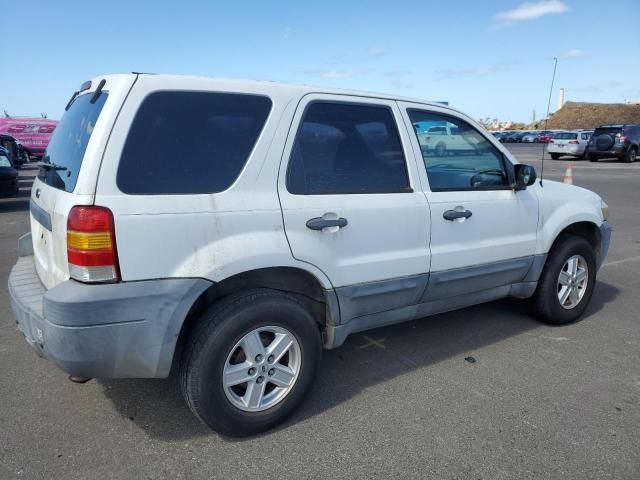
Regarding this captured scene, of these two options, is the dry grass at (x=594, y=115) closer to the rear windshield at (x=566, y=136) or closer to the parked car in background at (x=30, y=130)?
the rear windshield at (x=566, y=136)

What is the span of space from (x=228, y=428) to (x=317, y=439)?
0.47 meters

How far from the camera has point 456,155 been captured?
3.68m

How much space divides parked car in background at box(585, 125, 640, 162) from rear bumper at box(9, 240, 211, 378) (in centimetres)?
2519

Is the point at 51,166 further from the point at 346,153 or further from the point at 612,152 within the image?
the point at 612,152

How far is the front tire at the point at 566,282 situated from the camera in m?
4.14

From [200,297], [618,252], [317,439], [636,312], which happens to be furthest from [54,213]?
[618,252]

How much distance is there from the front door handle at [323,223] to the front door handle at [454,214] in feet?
2.74

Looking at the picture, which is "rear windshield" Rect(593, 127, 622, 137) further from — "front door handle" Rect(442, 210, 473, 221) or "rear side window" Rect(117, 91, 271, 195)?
"rear side window" Rect(117, 91, 271, 195)

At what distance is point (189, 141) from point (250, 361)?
1172 millimetres

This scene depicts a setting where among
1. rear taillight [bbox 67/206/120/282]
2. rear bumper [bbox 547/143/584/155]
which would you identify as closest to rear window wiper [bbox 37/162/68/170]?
rear taillight [bbox 67/206/120/282]

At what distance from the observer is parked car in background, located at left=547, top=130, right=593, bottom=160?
2536 centimetres

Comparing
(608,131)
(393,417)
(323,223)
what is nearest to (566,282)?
(393,417)

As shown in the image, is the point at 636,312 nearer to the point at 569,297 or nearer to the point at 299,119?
the point at 569,297

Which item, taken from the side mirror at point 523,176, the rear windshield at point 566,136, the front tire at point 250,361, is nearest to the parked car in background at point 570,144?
the rear windshield at point 566,136
